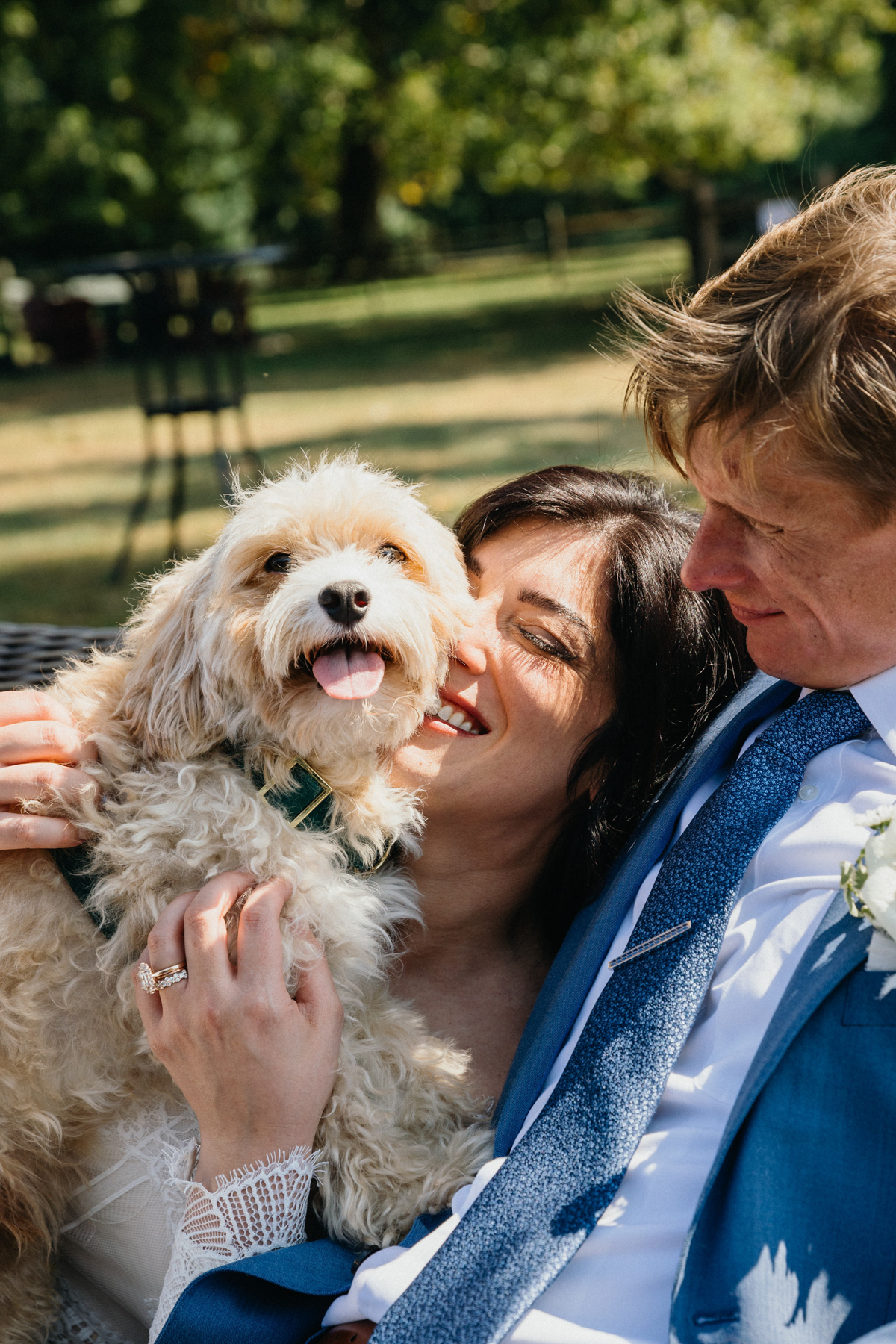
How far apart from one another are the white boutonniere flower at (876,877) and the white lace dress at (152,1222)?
101 centimetres

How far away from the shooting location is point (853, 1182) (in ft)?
4.75

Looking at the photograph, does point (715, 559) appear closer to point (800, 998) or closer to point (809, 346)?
point (809, 346)

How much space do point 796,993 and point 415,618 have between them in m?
0.94

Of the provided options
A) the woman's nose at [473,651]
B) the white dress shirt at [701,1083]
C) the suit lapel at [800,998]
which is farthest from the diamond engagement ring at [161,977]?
the suit lapel at [800,998]

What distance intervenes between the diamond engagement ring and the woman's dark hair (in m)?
0.84

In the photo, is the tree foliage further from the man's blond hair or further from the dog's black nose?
the dog's black nose

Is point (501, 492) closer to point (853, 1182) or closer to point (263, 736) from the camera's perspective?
point (263, 736)

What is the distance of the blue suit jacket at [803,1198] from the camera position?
1428 mm

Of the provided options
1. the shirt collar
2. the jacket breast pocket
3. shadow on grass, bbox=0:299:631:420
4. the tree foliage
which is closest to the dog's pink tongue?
the shirt collar

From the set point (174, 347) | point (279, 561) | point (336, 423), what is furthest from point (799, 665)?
point (336, 423)

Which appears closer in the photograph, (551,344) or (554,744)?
(554,744)

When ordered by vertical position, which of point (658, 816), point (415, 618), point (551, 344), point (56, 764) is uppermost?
point (415, 618)

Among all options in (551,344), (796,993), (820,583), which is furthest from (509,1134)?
(551,344)

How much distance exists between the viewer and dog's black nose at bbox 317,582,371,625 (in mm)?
2033
